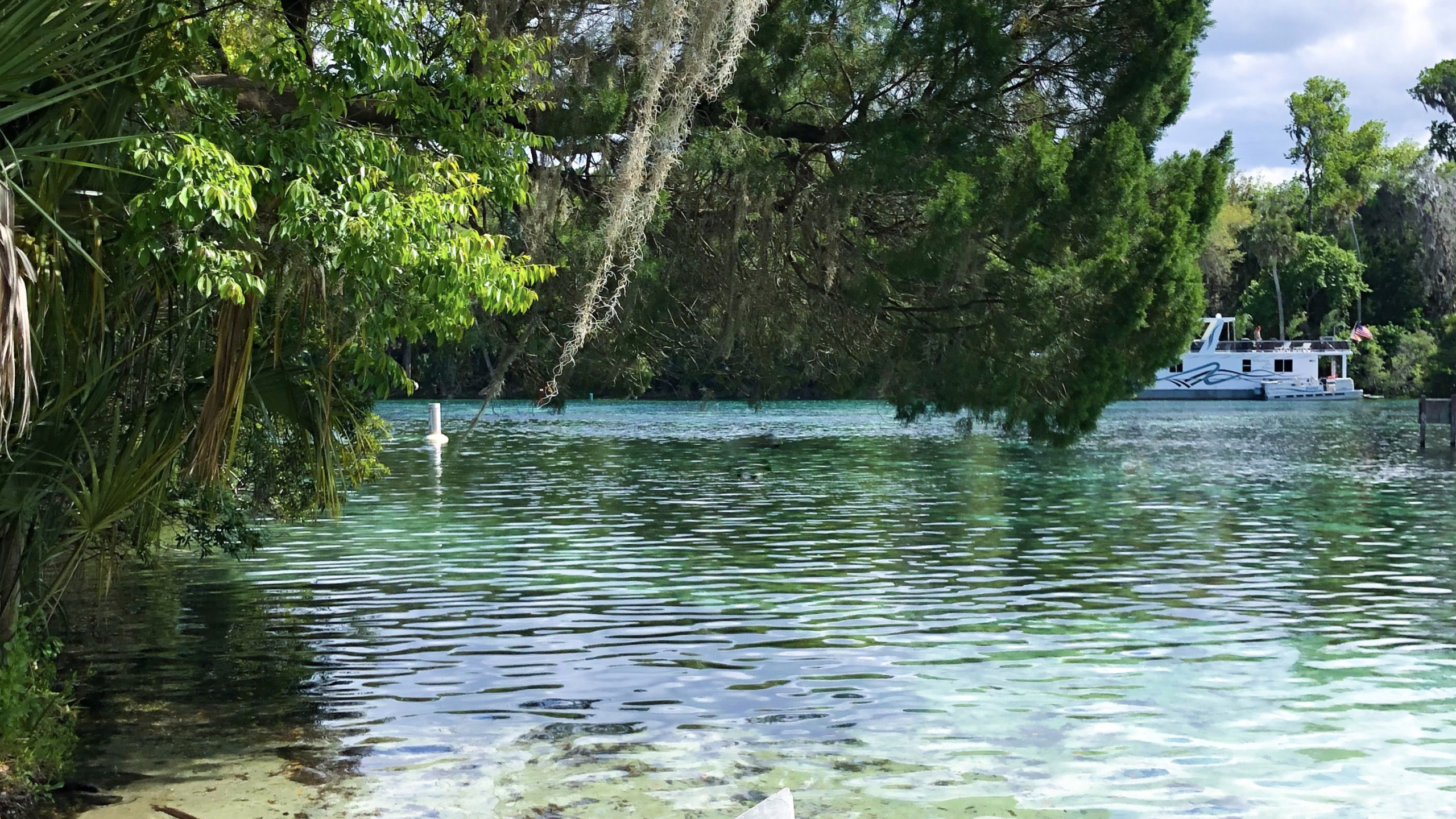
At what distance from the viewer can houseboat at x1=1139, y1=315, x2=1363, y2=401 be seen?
8156 centimetres

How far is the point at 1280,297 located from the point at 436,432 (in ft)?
179

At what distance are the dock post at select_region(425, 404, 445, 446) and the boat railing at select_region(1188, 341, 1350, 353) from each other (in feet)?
165

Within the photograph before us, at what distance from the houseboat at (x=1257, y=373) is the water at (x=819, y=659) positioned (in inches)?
2353

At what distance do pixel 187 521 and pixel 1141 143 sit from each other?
32.4 ft

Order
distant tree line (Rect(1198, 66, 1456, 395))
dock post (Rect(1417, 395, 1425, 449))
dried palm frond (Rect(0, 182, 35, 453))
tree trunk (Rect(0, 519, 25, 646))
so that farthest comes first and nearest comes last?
distant tree line (Rect(1198, 66, 1456, 395)) < dock post (Rect(1417, 395, 1425, 449)) < tree trunk (Rect(0, 519, 25, 646)) < dried palm frond (Rect(0, 182, 35, 453))

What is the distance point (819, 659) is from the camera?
38.1ft

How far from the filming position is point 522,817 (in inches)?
291

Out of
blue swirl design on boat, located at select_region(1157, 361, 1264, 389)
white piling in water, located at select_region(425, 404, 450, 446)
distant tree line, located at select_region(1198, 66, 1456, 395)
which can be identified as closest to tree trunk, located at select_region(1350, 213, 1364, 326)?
distant tree line, located at select_region(1198, 66, 1456, 395)

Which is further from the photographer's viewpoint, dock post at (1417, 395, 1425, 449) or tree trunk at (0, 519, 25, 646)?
dock post at (1417, 395, 1425, 449)

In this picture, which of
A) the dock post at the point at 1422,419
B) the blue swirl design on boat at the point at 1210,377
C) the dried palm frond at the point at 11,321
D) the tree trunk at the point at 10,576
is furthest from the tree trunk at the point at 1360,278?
the dried palm frond at the point at 11,321

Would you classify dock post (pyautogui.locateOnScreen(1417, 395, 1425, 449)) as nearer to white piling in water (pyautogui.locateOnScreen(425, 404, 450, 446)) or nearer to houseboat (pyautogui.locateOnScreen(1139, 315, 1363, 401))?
white piling in water (pyautogui.locateOnScreen(425, 404, 450, 446))

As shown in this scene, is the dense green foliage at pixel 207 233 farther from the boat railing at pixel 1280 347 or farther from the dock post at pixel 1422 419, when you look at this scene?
the boat railing at pixel 1280 347

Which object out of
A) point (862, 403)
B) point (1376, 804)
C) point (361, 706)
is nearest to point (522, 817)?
point (361, 706)

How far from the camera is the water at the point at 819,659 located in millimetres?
8094
